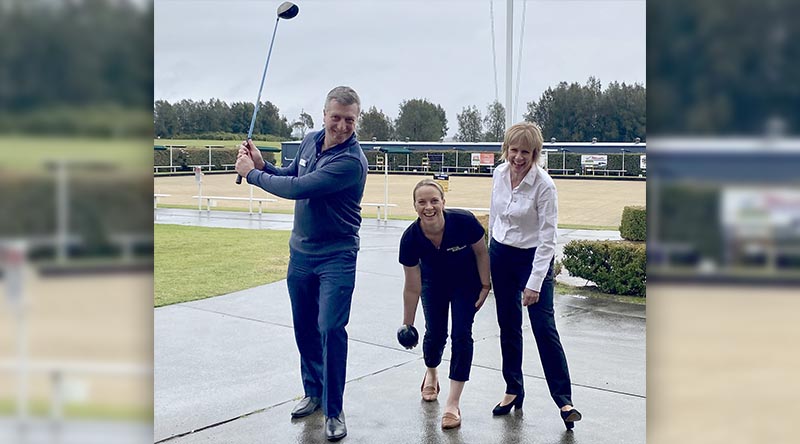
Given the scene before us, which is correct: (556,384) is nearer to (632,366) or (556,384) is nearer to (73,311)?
(632,366)

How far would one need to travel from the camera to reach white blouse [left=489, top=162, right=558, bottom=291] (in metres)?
4.17

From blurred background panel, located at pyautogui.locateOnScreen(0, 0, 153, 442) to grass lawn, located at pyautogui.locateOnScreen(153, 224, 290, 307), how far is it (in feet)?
21.9

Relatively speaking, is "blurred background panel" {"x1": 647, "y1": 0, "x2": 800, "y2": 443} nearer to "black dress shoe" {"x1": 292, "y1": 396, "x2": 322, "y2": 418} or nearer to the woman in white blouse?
the woman in white blouse

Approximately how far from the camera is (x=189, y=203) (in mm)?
25453

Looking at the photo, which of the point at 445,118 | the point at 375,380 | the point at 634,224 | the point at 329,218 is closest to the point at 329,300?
the point at 329,218

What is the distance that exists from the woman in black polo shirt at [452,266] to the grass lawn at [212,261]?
4.28 m

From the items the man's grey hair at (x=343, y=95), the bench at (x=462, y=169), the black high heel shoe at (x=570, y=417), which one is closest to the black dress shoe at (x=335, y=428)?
the black high heel shoe at (x=570, y=417)

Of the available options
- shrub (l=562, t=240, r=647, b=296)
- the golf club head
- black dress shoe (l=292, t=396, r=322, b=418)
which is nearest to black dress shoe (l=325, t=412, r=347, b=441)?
black dress shoe (l=292, t=396, r=322, b=418)

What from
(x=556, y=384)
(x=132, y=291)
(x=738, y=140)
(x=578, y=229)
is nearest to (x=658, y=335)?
(x=738, y=140)

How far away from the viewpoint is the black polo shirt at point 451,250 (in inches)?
170

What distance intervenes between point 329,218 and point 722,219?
317 centimetres

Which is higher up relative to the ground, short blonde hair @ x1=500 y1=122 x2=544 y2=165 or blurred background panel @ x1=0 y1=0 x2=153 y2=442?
short blonde hair @ x1=500 y1=122 x2=544 y2=165

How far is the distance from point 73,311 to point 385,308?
261 inches

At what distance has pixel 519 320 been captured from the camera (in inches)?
176
